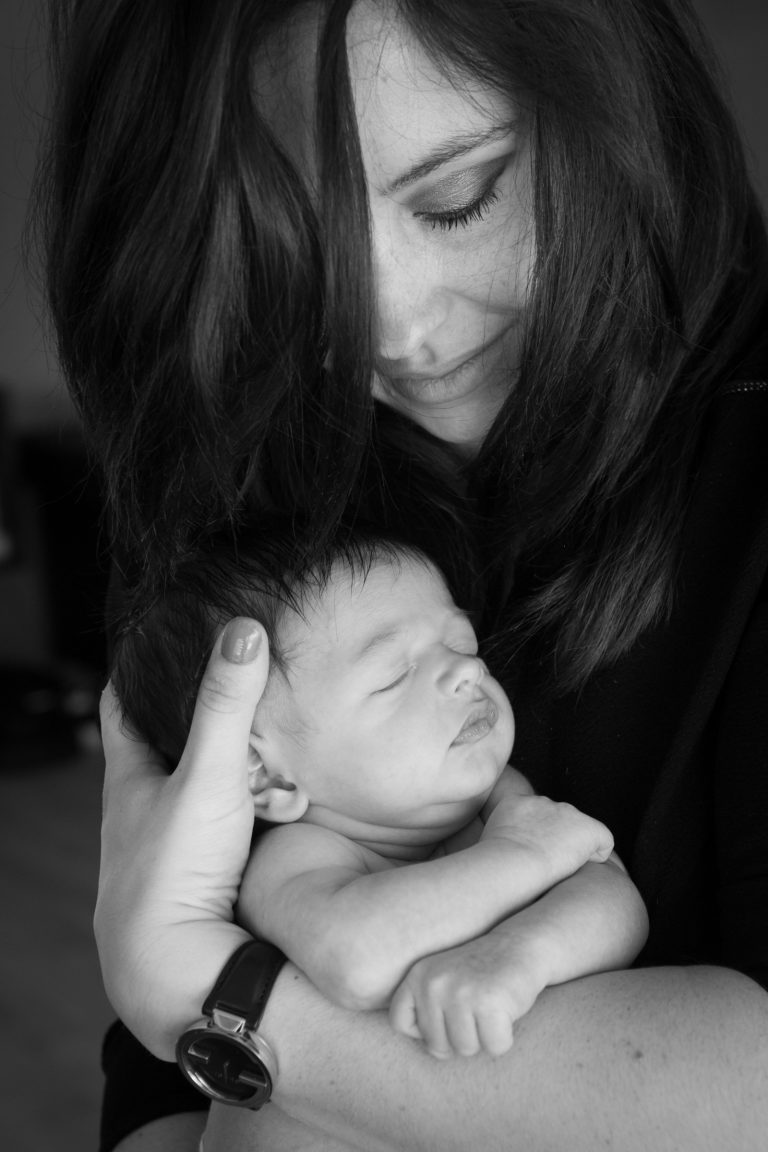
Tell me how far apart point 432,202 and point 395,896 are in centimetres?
64

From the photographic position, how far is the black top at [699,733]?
1.05m

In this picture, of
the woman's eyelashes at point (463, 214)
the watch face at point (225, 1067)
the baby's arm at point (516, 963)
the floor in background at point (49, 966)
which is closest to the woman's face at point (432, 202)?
the woman's eyelashes at point (463, 214)

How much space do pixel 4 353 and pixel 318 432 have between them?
4667 millimetres

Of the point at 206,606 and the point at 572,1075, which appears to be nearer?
the point at 572,1075

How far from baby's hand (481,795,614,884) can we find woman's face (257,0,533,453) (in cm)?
47

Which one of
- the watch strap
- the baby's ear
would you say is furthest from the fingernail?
the watch strap

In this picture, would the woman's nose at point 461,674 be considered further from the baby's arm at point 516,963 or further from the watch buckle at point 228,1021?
the watch buckle at point 228,1021

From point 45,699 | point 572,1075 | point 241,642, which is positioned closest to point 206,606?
point 241,642

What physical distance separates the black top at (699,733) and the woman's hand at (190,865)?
29cm

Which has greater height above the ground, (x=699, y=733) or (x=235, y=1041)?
(x=699, y=733)

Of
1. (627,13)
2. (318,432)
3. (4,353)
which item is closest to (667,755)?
(318,432)

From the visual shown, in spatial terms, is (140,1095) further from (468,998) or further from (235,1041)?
(468,998)

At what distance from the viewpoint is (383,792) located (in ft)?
4.07

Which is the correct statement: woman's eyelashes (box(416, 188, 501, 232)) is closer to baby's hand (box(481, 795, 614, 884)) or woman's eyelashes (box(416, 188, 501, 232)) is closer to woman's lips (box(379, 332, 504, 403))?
woman's lips (box(379, 332, 504, 403))
